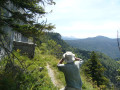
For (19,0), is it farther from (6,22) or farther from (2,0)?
(6,22)

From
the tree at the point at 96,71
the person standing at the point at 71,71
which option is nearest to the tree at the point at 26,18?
the person standing at the point at 71,71

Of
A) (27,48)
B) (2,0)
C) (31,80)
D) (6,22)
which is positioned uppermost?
(2,0)

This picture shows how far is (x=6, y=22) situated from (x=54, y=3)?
2.23 meters

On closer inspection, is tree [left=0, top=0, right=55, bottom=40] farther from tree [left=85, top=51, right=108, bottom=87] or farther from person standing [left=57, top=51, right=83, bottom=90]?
tree [left=85, top=51, right=108, bottom=87]

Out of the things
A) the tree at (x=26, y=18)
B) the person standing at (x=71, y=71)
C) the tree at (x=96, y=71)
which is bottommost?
the tree at (x=96, y=71)

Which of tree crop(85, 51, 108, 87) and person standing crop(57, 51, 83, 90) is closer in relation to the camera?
person standing crop(57, 51, 83, 90)

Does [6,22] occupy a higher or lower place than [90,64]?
higher

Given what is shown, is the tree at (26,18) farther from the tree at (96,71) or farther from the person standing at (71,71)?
the tree at (96,71)

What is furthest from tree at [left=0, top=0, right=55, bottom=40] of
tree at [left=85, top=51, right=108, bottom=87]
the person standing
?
tree at [left=85, top=51, right=108, bottom=87]

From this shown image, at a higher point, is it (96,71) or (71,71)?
(71,71)

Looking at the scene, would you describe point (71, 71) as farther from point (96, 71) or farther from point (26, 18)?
point (96, 71)

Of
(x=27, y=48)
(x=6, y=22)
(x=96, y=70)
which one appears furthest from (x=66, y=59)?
(x=96, y=70)

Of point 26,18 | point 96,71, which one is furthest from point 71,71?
point 96,71

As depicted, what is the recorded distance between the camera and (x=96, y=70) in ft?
69.7
